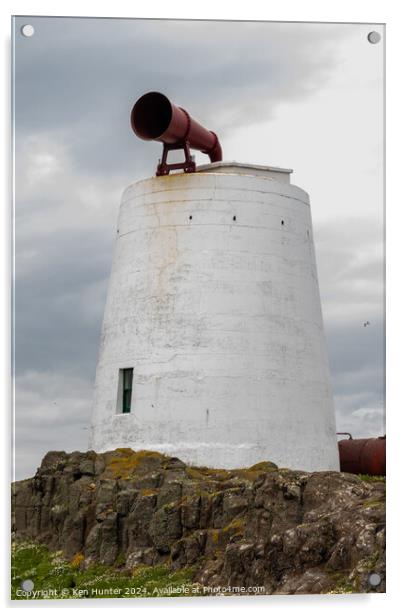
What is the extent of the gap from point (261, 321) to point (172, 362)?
2187mm

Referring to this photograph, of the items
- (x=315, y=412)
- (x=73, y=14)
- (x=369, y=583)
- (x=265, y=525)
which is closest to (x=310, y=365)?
(x=315, y=412)

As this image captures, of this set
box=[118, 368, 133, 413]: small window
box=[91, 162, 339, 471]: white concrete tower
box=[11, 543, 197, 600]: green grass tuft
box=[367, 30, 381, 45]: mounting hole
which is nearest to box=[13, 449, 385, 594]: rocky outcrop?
box=[11, 543, 197, 600]: green grass tuft

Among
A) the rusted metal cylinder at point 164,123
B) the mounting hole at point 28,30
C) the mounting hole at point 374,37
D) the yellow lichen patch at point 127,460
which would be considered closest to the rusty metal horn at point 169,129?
the rusted metal cylinder at point 164,123

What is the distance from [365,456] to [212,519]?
7862 millimetres

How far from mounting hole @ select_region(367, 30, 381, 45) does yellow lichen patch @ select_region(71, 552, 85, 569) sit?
11380 mm

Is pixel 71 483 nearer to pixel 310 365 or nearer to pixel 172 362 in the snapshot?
pixel 172 362

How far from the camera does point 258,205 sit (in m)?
29.9

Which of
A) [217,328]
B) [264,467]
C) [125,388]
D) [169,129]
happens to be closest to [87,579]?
[264,467]

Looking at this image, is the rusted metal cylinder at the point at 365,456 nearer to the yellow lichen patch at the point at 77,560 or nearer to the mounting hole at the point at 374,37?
the yellow lichen patch at the point at 77,560

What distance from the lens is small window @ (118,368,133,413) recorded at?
29.6 meters

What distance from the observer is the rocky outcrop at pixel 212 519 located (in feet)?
73.8

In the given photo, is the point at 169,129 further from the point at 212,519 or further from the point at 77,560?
the point at 77,560

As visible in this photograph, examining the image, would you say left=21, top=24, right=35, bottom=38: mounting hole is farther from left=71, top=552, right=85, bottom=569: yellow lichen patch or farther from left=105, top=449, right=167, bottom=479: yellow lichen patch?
left=71, top=552, right=85, bottom=569: yellow lichen patch

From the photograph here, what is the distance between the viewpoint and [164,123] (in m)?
29.3
